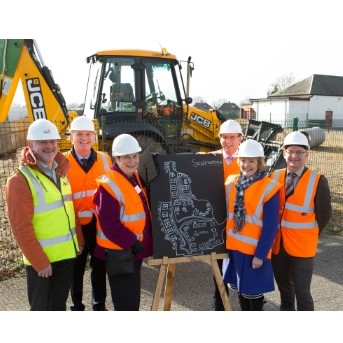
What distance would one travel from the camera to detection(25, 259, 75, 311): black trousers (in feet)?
9.21

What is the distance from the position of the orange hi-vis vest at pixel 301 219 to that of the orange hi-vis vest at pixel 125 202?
1.31 metres

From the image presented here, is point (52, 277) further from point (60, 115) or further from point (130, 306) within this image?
point (60, 115)

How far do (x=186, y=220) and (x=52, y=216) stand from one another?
114 centimetres

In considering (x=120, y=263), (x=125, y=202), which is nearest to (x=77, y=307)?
(x=120, y=263)

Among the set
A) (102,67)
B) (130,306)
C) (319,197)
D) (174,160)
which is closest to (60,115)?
(102,67)

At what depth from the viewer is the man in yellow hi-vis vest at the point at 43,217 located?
2.64m

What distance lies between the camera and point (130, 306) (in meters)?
2.97

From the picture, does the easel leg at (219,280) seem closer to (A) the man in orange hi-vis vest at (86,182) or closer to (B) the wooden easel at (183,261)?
(B) the wooden easel at (183,261)

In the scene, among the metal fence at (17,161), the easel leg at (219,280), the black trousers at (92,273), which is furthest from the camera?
the metal fence at (17,161)

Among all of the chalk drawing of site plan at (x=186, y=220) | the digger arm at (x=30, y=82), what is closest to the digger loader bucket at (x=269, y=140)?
the digger arm at (x=30, y=82)

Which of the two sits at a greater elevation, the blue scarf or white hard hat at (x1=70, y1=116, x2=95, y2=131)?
white hard hat at (x1=70, y1=116, x2=95, y2=131)

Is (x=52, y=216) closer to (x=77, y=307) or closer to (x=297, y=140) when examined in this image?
(x=77, y=307)

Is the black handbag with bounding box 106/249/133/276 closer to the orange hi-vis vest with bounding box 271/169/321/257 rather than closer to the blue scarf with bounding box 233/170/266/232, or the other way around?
the blue scarf with bounding box 233/170/266/232

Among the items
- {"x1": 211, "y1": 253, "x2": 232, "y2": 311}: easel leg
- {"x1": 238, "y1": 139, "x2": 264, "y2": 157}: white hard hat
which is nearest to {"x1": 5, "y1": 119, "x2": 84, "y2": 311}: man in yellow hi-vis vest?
{"x1": 211, "y1": 253, "x2": 232, "y2": 311}: easel leg
